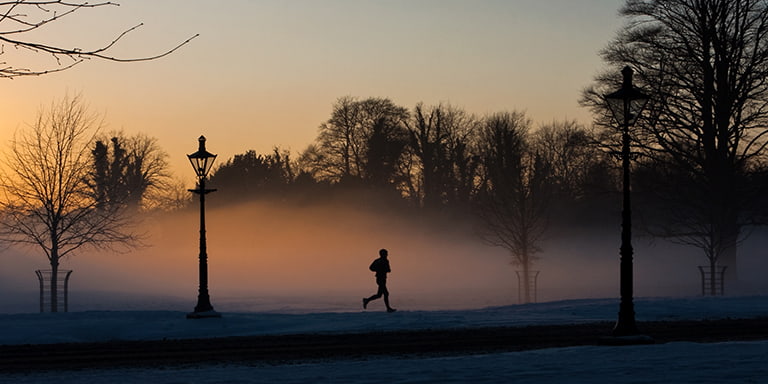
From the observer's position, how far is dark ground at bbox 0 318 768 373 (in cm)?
1645

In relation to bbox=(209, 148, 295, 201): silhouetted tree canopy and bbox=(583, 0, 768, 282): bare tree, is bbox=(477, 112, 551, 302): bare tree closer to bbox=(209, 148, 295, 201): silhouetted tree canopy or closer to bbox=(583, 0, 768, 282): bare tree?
bbox=(583, 0, 768, 282): bare tree

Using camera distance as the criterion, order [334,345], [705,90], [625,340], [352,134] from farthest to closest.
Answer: [352,134] < [705,90] < [334,345] < [625,340]

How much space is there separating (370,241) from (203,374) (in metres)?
71.1

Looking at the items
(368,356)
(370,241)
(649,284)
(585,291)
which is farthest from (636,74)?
(370,241)

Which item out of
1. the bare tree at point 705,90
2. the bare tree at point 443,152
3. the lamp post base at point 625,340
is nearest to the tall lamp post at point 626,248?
the lamp post base at point 625,340

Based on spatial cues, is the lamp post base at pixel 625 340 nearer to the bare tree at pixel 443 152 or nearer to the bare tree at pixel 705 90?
the bare tree at pixel 705 90

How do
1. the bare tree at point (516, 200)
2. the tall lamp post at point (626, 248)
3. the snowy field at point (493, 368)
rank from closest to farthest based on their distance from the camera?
1. the snowy field at point (493, 368)
2. the tall lamp post at point (626, 248)
3. the bare tree at point (516, 200)

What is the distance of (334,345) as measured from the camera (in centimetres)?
1867

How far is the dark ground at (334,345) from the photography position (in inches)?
648

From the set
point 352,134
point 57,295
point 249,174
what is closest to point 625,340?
point 57,295

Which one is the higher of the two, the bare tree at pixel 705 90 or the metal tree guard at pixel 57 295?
the bare tree at pixel 705 90

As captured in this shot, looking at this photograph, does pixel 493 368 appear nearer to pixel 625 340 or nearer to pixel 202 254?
pixel 625 340

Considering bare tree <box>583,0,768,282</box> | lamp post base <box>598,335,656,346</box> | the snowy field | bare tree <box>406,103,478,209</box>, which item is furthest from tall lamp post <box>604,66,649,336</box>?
bare tree <box>406,103,478,209</box>

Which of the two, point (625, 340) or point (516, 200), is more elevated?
point (516, 200)
